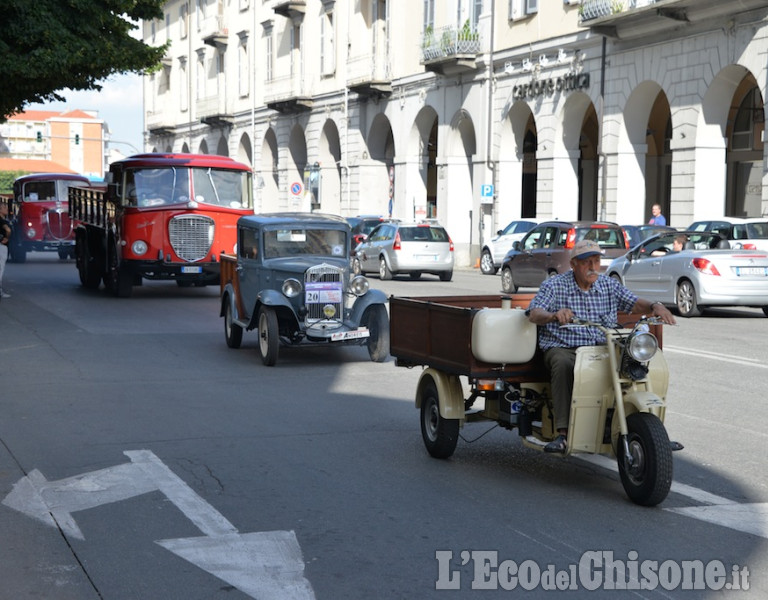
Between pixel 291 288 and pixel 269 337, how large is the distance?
0.75 metres

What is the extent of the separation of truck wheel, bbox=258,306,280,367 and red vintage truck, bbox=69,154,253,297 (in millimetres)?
9890

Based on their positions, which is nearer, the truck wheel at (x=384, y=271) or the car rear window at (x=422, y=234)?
the car rear window at (x=422, y=234)

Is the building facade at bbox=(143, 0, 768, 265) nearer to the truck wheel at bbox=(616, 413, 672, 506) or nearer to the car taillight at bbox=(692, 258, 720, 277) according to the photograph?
the car taillight at bbox=(692, 258, 720, 277)

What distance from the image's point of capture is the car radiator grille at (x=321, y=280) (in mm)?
13641

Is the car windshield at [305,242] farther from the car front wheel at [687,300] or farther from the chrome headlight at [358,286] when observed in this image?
the car front wheel at [687,300]

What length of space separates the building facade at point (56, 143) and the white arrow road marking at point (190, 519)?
16274 cm

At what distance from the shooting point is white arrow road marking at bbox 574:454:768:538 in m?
6.32

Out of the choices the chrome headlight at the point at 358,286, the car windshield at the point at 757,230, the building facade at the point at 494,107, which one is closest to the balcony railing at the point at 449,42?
the building facade at the point at 494,107

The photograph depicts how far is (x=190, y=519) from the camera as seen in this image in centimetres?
649

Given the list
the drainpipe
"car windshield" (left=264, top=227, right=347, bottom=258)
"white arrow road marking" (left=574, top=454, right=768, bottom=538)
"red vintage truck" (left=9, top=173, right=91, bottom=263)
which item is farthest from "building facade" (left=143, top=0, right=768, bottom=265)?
"white arrow road marking" (left=574, top=454, right=768, bottom=538)

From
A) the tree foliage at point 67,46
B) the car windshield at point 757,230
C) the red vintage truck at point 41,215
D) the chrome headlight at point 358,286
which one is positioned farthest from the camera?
the red vintage truck at point 41,215

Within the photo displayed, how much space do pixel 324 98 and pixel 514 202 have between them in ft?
49.8

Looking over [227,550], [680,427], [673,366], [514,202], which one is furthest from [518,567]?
[514,202]

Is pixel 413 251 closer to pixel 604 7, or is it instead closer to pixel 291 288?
pixel 604 7
